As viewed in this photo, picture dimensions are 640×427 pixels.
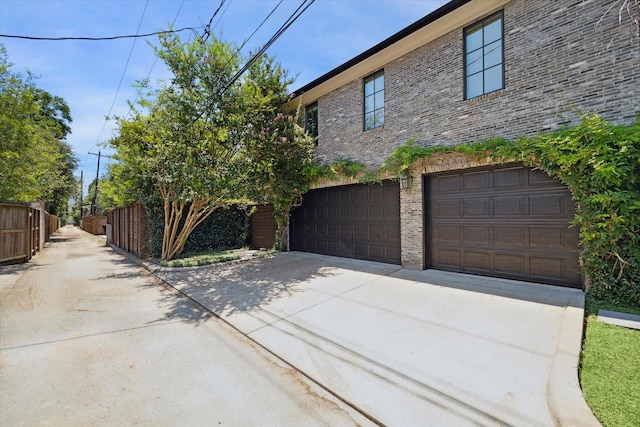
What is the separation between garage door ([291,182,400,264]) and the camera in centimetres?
830

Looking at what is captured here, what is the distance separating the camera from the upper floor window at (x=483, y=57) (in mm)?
6461

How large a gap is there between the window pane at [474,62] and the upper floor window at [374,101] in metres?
2.45

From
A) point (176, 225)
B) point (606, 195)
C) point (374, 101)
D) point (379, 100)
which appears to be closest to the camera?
point (606, 195)

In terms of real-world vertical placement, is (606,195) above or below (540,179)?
below

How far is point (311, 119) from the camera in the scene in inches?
441

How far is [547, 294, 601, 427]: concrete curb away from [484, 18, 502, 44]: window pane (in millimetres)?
5905

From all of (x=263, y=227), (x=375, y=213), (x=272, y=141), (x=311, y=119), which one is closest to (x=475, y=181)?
(x=375, y=213)

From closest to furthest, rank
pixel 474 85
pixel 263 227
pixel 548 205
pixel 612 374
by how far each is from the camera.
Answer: pixel 612 374 < pixel 548 205 < pixel 474 85 < pixel 263 227

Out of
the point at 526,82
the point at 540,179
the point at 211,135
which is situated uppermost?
the point at 526,82

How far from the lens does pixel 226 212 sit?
13195 millimetres

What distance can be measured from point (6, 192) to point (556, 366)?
1569cm

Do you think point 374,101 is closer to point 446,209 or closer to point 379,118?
point 379,118

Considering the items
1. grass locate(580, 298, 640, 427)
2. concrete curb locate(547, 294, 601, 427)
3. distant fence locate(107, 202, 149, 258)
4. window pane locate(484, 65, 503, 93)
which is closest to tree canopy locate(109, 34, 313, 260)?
distant fence locate(107, 202, 149, 258)

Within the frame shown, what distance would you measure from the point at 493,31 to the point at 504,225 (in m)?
4.29
